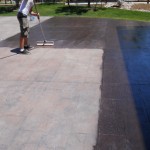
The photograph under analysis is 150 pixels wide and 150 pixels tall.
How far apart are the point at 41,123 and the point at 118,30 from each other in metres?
9.71

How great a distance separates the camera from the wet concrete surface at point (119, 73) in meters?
5.03

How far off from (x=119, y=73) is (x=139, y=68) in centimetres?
75

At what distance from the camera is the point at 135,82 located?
7316 millimetres

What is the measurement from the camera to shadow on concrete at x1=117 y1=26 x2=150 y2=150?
18.1ft

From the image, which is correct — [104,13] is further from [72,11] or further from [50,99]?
[50,99]

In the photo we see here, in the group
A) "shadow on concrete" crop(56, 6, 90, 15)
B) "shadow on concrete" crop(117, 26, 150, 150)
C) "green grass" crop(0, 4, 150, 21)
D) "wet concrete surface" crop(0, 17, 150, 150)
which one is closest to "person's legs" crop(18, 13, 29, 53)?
"wet concrete surface" crop(0, 17, 150, 150)

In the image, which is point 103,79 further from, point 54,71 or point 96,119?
point 96,119

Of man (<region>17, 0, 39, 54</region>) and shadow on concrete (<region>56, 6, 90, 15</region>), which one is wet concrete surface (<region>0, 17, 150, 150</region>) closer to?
man (<region>17, 0, 39, 54</region>)

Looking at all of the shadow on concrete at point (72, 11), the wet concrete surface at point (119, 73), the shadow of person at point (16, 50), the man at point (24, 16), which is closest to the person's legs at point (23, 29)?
the man at point (24, 16)

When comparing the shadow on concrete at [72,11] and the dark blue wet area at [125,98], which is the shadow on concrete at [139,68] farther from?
the shadow on concrete at [72,11]

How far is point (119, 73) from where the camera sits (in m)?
7.95

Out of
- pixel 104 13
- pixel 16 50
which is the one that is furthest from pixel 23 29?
pixel 104 13

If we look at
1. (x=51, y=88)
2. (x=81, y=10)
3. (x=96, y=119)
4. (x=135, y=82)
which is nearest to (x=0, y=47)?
(x=51, y=88)

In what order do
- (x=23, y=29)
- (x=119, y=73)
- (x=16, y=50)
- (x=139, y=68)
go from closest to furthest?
1. (x=119, y=73)
2. (x=139, y=68)
3. (x=23, y=29)
4. (x=16, y=50)
